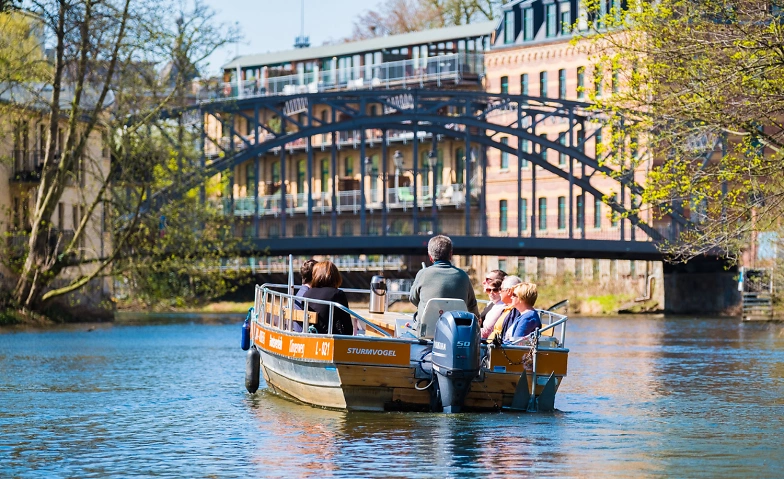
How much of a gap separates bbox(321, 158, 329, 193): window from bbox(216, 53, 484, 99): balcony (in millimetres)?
3970

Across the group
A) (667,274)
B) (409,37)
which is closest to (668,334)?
(667,274)

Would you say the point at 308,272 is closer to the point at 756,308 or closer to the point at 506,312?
the point at 506,312

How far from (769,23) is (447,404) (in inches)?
374

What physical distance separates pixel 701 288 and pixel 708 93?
42041 millimetres

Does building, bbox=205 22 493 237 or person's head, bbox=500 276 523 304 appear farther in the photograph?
building, bbox=205 22 493 237

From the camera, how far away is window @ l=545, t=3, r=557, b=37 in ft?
249

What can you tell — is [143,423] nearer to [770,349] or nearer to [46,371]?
[46,371]

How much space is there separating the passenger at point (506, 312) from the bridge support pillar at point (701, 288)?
143 feet

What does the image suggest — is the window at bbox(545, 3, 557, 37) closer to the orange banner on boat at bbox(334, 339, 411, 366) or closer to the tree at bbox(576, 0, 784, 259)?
the tree at bbox(576, 0, 784, 259)

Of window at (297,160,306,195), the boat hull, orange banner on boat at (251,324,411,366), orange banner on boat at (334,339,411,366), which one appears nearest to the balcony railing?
window at (297,160,306,195)

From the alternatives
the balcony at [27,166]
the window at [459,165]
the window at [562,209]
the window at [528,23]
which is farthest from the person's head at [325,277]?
the window at [459,165]

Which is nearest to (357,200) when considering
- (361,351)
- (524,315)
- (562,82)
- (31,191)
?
(562,82)

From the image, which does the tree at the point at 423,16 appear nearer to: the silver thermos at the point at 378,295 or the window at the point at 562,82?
the window at the point at 562,82

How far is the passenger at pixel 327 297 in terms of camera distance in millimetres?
19344
